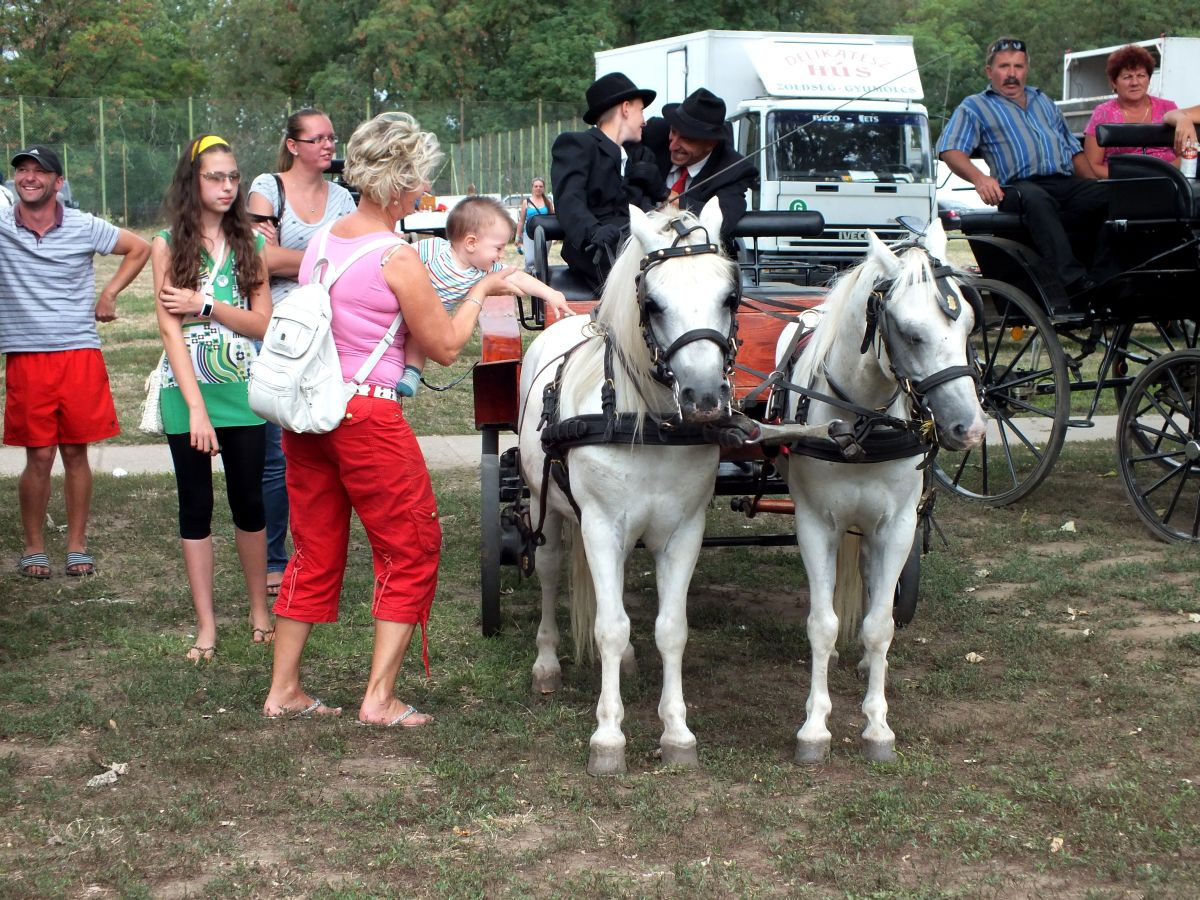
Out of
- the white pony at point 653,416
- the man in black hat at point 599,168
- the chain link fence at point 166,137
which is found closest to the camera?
the white pony at point 653,416

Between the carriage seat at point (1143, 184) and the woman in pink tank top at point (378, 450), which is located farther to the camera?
the carriage seat at point (1143, 184)

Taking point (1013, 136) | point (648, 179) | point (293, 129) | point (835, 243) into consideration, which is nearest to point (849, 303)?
point (648, 179)

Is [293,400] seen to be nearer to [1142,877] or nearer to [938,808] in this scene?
[938,808]

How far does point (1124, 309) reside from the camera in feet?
23.5

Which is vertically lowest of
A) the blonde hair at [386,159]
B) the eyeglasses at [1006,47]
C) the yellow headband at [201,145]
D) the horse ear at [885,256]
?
the horse ear at [885,256]

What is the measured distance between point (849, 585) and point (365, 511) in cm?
189

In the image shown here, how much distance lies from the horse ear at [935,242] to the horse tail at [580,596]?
168 cm

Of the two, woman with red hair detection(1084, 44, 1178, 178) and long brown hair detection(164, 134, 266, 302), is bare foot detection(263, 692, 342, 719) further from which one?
woman with red hair detection(1084, 44, 1178, 178)

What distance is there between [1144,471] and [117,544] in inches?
251

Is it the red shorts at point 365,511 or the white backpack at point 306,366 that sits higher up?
the white backpack at point 306,366

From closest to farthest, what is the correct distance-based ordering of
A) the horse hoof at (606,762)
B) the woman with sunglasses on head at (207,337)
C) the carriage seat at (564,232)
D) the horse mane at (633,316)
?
Result: the horse mane at (633,316), the horse hoof at (606,762), the woman with sunglasses on head at (207,337), the carriage seat at (564,232)

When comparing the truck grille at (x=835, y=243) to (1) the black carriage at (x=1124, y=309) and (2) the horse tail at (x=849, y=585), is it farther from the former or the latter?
(2) the horse tail at (x=849, y=585)

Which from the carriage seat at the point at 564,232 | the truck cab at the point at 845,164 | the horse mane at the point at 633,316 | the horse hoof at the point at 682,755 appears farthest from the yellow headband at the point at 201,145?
the truck cab at the point at 845,164

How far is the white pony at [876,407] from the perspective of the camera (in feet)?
12.3
